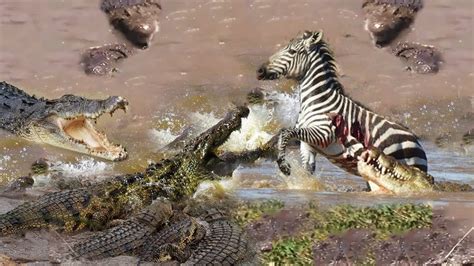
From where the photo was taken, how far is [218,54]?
14.4 meters

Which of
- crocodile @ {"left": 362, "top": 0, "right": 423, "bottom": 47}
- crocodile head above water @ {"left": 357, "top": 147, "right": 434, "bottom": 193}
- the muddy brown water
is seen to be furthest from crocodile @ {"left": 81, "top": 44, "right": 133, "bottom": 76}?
crocodile head above water @ {"left": 357, "top": 147, "right": 434, "bottom": 193}

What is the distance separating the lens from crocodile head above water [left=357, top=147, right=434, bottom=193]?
8.98 m

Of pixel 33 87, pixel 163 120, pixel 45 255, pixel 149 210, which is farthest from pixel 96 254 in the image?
pixel 33 87

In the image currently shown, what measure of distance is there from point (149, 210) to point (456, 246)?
2.35 m

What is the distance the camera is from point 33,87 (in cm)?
1430

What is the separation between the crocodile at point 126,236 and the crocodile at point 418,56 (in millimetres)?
6502

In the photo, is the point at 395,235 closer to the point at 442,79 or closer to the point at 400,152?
the point at 400,152

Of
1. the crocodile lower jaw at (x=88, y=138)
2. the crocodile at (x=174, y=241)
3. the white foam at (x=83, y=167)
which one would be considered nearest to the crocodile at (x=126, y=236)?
the crocodile at (x=174, y=241)

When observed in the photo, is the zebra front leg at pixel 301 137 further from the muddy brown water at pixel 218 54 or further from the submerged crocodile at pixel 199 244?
the muddy brown water at pixel 218 54

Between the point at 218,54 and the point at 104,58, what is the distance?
4.95 ft

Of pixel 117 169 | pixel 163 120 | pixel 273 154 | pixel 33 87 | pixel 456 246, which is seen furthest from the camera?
pixel 33 87

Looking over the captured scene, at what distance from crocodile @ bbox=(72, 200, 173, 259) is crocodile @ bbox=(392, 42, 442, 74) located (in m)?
6.50

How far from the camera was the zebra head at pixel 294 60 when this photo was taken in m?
10.8

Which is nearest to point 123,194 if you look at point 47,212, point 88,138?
point 47,212
